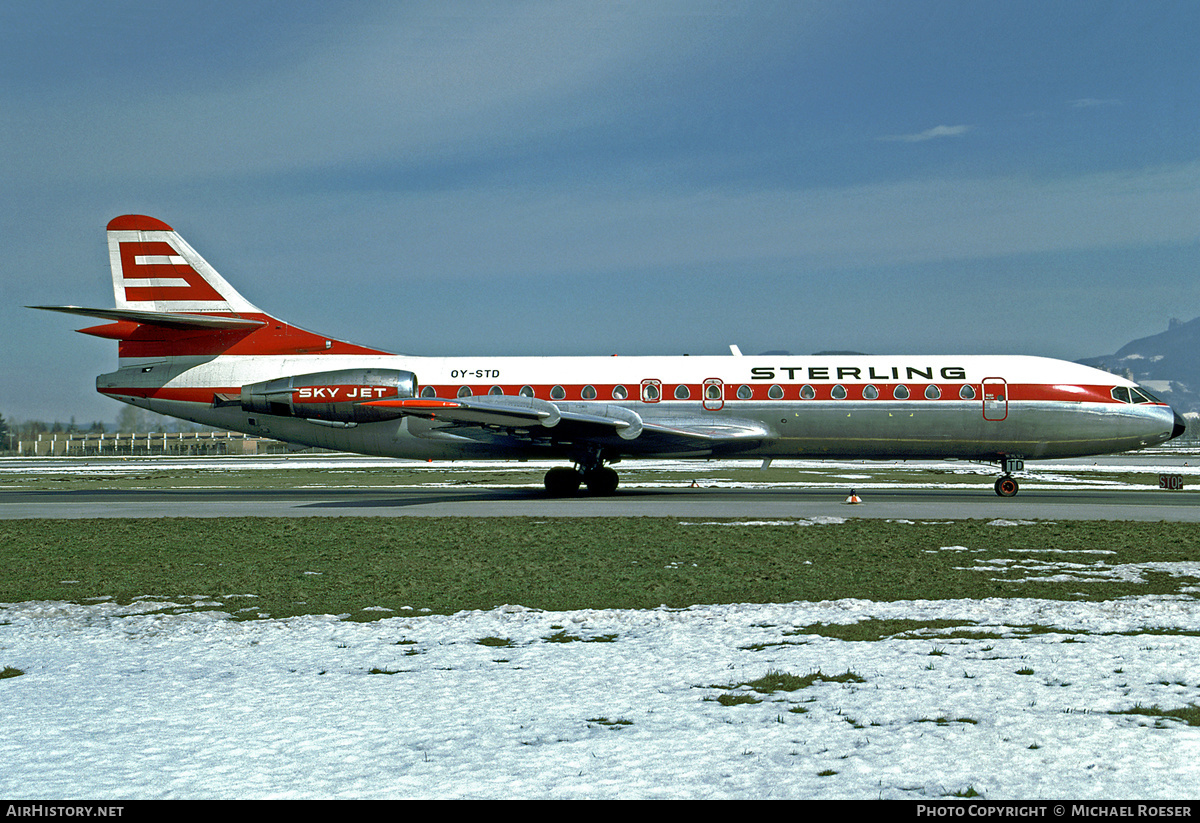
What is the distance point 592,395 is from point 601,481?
8.87ft

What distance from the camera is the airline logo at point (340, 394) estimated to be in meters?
27.4

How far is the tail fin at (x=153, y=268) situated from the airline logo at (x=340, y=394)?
4.62 meters

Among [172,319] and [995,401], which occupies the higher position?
[172,319]

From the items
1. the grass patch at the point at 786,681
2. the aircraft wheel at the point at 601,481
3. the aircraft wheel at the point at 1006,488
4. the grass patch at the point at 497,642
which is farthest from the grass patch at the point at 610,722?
the aircraft wheel at the point at 1006,488

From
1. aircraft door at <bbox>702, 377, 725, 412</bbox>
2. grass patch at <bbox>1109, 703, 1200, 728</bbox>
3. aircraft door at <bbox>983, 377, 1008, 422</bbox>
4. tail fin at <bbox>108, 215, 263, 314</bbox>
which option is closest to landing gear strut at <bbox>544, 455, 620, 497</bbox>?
aircraft door at <bbox>702, 377, 725, 412</bbox>

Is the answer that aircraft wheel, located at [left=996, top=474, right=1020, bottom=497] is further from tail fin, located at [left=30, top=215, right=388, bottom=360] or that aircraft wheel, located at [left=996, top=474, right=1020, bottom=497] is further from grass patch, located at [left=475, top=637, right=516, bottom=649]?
grass patch, located at [left=475, top=637, right=516, bottom=649]

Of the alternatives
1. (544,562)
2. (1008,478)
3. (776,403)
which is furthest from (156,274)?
(1008,478)

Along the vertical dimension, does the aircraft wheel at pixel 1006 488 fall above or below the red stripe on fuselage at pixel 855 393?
below

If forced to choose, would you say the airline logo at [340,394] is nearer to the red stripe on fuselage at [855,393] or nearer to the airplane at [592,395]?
the airplane at [592,395]

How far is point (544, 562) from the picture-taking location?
14.1m

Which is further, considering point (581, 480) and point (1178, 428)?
point (581, 480)

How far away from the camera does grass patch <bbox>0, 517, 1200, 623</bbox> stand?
11.3 meters

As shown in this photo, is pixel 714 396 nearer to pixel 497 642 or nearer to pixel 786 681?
pixel 497 642

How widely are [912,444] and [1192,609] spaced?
18018 mm
